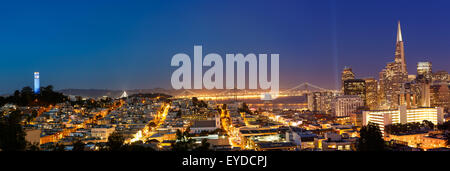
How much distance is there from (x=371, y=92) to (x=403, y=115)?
1625 centimetres

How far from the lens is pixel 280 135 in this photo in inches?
276

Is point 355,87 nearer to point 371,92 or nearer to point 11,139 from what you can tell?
point 371,92

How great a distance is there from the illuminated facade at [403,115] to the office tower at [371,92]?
13.1 metres

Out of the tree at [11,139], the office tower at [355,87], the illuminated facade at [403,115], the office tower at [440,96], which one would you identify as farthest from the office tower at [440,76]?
the tree at [11,139]

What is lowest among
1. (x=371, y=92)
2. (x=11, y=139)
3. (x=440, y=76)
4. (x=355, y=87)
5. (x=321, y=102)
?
(x=321, y=102)

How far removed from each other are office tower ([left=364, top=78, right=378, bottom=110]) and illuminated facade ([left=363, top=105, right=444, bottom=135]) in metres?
13.1

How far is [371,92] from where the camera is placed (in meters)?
27.2

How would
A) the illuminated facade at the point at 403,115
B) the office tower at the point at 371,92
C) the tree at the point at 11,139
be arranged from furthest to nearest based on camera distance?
the office tower at the point at 371,92
the illuminated facade at the point at 403,115
the tree at the point at 11,139

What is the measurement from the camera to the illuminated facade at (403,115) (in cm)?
1075

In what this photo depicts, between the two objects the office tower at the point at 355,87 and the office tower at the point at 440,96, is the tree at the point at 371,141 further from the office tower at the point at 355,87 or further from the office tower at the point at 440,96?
the office tower at the point at 355,87

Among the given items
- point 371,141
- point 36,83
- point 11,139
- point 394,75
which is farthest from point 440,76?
point 11,139

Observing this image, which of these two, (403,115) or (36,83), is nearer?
(403,115)
